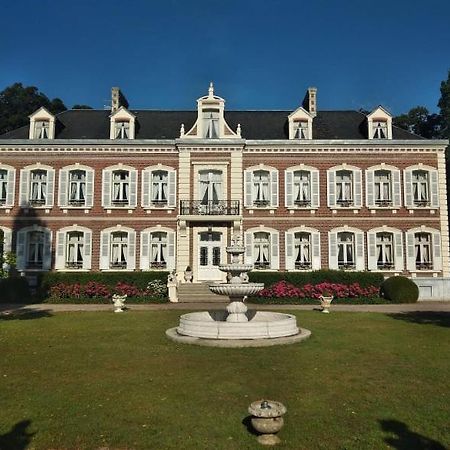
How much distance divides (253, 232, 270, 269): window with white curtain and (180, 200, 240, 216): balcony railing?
5.95ft

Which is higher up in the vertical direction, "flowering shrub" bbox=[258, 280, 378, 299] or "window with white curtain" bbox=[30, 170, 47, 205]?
"window with white curtain" bbox=[30, 170, 47, 205]

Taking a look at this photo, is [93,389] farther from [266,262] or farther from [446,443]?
[266,262]

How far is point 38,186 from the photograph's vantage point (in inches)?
928

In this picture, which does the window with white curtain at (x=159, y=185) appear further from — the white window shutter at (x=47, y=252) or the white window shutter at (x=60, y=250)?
the white window shutter at (x=47, y=252)

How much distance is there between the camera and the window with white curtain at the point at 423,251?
23000mm

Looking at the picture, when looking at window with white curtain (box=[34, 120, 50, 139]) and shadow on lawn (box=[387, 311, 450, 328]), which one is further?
window with white curtain (box=[34, 120, 50, 139])

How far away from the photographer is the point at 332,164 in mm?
23516

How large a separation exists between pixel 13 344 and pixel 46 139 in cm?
1613

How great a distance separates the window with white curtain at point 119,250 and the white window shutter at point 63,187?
10.4ft

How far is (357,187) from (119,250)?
1307 centimetres

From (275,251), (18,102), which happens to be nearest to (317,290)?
(275,251)

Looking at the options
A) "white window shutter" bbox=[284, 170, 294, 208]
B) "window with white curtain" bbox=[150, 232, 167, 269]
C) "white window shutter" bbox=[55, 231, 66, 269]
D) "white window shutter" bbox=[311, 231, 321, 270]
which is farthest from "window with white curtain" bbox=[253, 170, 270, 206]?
"white window shutter" bbox=[55, 231, 66, 269]

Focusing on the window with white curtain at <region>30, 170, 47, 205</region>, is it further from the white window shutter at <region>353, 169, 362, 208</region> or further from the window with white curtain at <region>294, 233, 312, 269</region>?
the white window shutter at <region>353, 169, 362, 208</region>

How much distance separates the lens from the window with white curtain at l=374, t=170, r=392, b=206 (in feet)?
76.7
